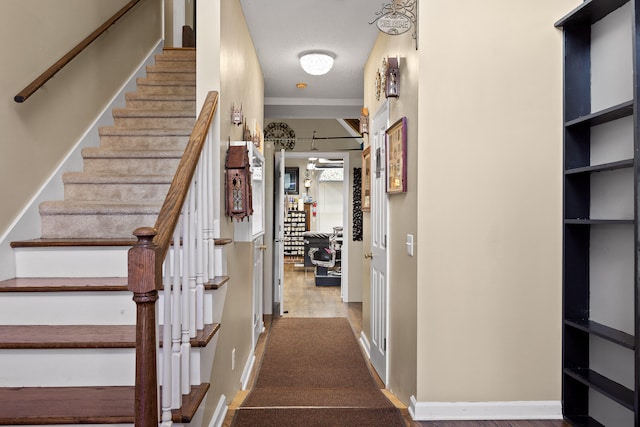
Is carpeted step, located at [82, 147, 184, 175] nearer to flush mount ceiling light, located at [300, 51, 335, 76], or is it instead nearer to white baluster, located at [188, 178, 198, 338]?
white baluster, located at [188, 178, 198, 338]

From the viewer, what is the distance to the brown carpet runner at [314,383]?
2.38 metres

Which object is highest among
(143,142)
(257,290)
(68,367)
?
(143,142)

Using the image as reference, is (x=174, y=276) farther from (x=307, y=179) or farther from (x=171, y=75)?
(x=307, y=179)

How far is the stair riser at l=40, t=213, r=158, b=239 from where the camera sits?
8.15 ft

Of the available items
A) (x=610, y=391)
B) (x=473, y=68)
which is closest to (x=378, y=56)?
(x=473, y=68)

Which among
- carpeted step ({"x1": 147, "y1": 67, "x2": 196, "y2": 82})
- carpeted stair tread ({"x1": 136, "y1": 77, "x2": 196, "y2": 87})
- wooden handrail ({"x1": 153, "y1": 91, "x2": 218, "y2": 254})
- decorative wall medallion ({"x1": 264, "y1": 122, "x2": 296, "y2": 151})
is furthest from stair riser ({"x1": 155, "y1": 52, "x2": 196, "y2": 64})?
decorative wall medallion ({"x1": 264, "y1": 122, "x2": 296, "y2": 151})

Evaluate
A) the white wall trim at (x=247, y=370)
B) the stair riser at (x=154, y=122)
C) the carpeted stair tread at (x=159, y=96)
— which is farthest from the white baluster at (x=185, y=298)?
the carpeted stair tread at (x=159, y=96)

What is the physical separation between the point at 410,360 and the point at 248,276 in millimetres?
1621

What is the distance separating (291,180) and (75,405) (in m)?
11.8

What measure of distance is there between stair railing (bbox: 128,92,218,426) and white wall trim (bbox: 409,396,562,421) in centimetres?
130

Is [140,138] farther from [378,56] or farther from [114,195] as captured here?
[378,56]

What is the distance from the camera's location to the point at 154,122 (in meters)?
3.51

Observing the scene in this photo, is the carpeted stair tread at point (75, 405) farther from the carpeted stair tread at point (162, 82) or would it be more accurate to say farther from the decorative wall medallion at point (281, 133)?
the decorative wall medallion at point (281, 133)

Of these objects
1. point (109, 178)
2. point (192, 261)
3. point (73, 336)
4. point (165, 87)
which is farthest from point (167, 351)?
point (165, 87)
